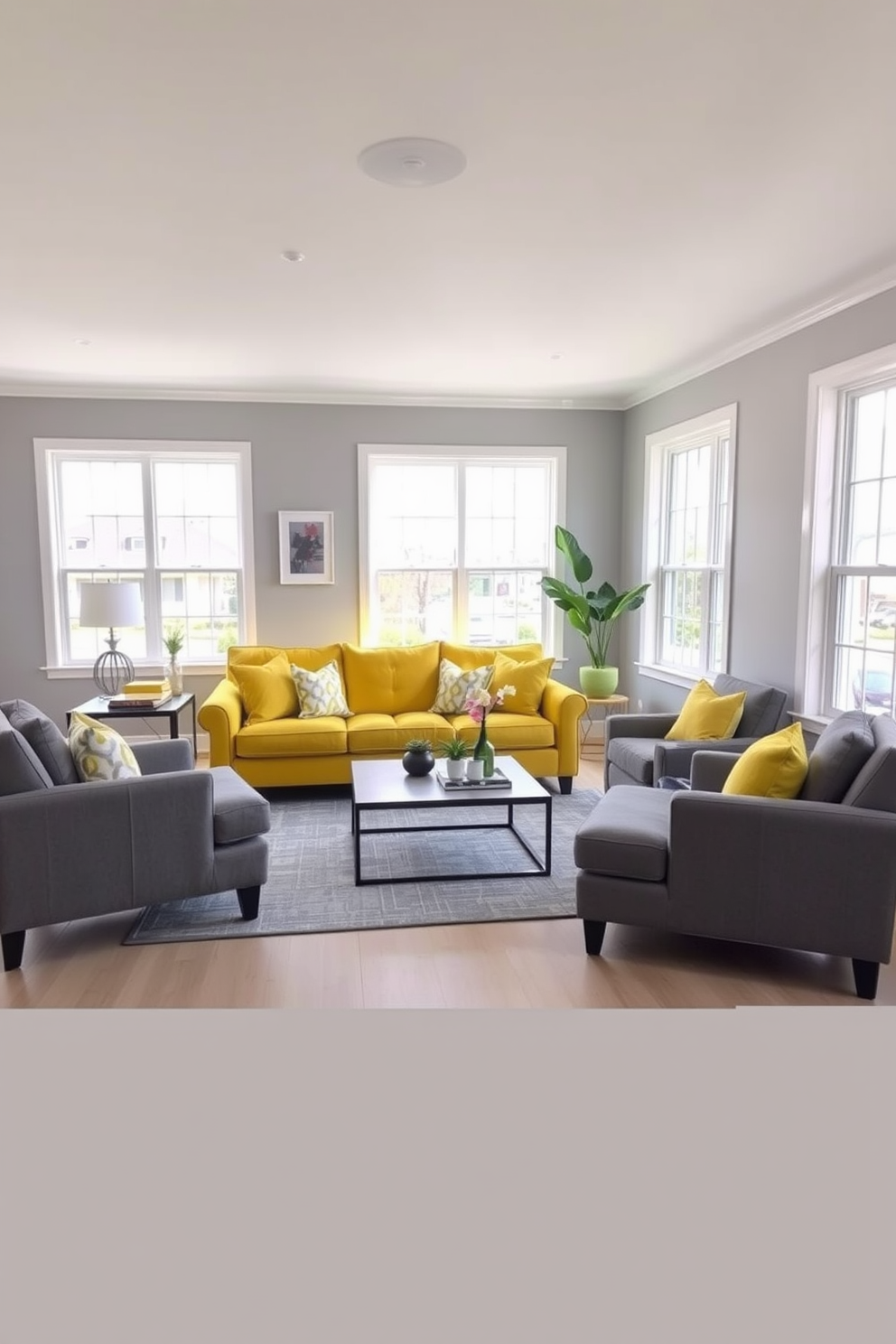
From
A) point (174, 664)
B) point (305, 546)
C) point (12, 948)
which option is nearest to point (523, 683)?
point (305, 546)

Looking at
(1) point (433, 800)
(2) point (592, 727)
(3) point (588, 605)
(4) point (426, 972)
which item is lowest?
(4) point (426, 972)

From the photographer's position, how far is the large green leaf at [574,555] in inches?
235

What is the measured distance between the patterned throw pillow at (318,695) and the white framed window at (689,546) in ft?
7.05

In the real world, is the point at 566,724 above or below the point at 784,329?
below

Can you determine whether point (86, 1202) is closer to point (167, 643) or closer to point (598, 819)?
point (598, 819)

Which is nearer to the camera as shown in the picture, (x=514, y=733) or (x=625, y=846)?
(x=625, y=846)

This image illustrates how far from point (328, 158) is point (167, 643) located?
3.57m

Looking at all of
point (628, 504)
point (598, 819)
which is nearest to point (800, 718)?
point (598, 819)

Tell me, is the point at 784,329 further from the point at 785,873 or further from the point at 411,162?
the point at 785,873

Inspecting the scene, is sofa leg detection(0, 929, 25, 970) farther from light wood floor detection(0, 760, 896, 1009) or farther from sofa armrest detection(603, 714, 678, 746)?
sofa armrest detection(603, 714, 678, 746)

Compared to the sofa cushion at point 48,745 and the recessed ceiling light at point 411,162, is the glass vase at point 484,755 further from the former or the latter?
the recessed ceiling light at point 411,162

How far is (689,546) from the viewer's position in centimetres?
548

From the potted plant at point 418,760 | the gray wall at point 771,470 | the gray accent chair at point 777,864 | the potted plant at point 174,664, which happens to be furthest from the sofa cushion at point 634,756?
the potted plant at point 174,664

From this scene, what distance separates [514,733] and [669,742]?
1050mm
